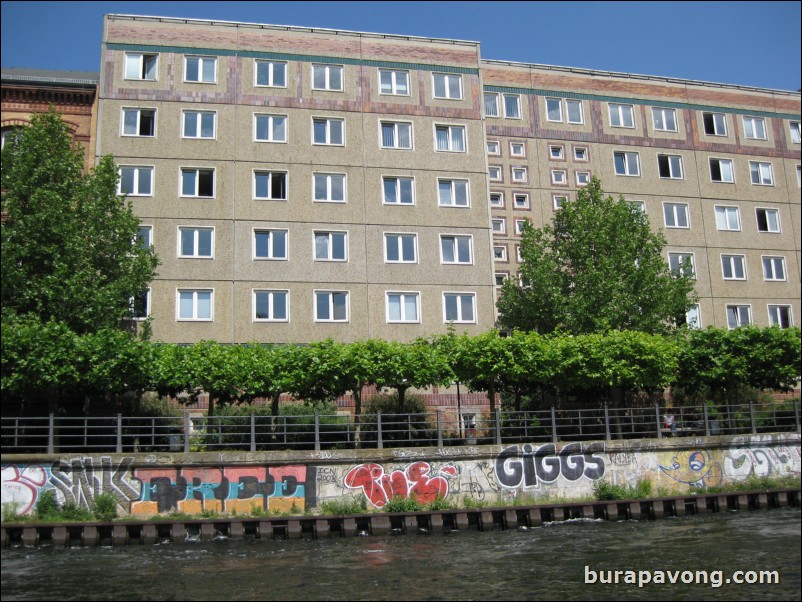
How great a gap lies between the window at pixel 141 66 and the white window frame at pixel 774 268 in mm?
35800

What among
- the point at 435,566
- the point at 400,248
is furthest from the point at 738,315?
the point at 435,566

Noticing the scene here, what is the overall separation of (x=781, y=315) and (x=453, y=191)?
70.8 ft

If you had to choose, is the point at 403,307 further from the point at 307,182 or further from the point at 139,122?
the point at 139,122

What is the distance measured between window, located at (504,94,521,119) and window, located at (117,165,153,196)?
21040 mm

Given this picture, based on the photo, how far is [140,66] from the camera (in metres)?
39.8

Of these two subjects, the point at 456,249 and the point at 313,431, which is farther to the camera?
the point at 456,249

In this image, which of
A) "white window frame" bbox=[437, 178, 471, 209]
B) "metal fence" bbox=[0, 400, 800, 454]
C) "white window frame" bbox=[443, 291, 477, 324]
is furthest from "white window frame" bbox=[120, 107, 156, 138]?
"white window frame" bbox=[443, 291, 477, 324]

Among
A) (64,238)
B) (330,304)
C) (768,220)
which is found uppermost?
(768,220)

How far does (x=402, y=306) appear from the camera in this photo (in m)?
39.5

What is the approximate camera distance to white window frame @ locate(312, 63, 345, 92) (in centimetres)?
4144

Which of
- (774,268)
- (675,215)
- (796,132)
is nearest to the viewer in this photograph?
(675,215)

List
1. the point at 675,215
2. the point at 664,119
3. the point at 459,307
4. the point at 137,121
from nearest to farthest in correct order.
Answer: the point at 137,121
the point at 459,307
the point at 675,215
the point at 664,119

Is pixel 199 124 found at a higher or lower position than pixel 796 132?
lower

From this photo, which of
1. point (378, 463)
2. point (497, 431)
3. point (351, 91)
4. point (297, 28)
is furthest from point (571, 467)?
point (297, 28)
